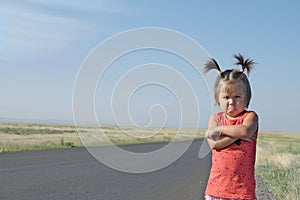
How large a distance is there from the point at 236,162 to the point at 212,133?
0.25m

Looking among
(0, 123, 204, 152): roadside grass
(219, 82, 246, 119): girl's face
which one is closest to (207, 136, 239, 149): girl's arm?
(219, 82, 246, 119): girl's face

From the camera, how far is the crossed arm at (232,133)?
309 cm

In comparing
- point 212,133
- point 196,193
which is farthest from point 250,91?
point 196,193

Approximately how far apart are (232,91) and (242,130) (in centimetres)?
27

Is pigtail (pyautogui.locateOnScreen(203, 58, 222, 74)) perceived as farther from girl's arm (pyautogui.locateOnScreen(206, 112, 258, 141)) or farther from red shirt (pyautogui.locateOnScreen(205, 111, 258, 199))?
red shirt (pyautogui.locateOnScreen(205, 111, 258, 199))

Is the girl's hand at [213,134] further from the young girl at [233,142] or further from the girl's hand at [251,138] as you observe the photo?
the girl's hand at [251,138]

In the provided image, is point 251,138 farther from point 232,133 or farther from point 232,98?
point 232,98

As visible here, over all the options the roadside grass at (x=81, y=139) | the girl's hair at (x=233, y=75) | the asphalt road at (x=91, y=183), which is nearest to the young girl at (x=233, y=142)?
the girl's hair at (x=233, y=75)

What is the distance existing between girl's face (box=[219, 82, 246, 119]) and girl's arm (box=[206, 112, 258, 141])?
9cm

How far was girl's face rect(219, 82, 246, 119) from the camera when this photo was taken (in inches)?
122

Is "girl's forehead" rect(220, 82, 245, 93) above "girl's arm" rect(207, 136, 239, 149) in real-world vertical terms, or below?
above

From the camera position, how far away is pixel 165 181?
11516 mm

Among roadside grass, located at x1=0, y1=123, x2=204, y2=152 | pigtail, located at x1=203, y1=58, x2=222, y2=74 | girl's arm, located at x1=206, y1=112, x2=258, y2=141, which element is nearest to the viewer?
girl's arm, located at x1=206, y1=112, x2=258, y2=141

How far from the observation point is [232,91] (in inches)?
122
